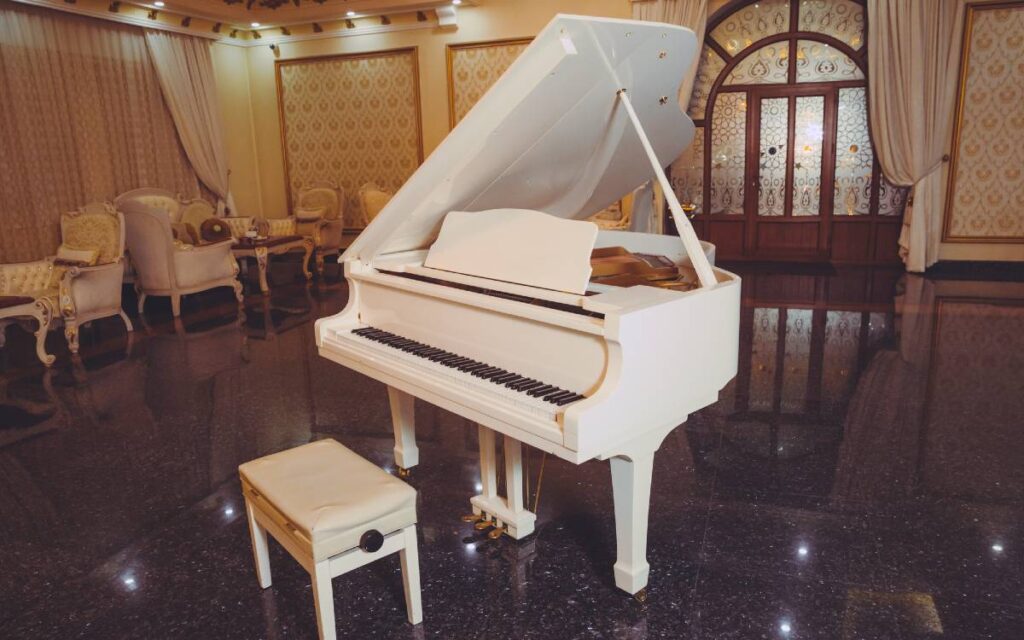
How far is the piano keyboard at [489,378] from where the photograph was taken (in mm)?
1866

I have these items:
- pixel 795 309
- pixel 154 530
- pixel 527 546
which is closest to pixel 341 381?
pixel 154 530

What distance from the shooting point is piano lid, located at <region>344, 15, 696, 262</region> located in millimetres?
1987

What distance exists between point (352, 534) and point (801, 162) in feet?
25.1

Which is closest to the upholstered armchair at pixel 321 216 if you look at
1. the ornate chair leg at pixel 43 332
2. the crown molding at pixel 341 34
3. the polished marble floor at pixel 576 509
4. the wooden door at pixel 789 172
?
the crown molding at pixel 341 34

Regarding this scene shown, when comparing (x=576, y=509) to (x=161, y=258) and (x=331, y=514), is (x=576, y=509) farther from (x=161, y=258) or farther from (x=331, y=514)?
(x=161, y=258)

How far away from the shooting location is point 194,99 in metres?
8.60

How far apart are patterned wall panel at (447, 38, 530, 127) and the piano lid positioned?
234 inches

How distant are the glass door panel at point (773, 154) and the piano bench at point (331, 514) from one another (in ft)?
24.0

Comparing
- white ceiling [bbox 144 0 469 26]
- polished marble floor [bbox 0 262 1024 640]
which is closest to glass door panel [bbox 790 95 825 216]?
polished marble floor [bbox 0 262 1024 640]

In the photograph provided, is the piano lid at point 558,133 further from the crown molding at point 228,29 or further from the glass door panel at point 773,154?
the crown molding at point 228,29

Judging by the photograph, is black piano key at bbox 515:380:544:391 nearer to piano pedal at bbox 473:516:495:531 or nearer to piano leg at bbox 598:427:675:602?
piano leg at bbox 598:427:675:602

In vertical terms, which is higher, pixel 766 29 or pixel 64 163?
pixel 766 29

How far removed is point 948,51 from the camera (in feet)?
23.4

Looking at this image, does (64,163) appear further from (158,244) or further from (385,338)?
(385,338)
